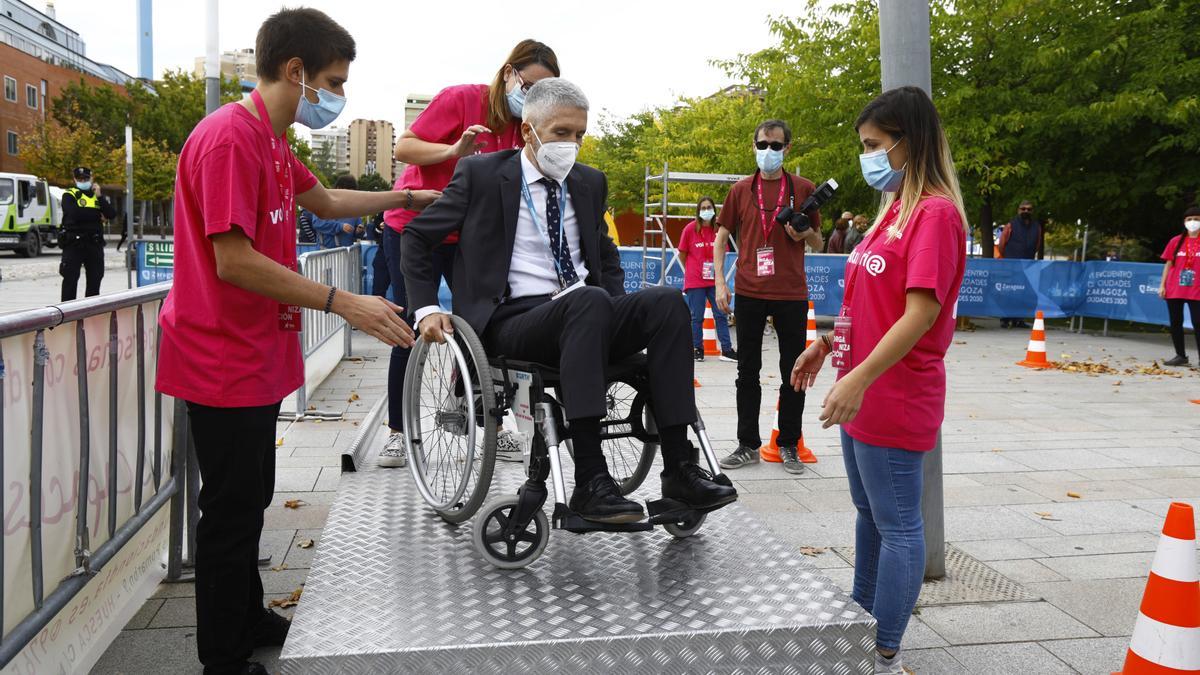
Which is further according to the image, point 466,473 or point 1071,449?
point 1071,449

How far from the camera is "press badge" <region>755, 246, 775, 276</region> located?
5609 mm

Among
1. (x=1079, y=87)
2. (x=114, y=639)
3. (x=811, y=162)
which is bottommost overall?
(x=114, y=639)

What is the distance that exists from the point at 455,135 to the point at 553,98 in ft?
3.65

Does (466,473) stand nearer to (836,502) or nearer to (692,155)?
(836,502)

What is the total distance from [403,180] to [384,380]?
202 inches

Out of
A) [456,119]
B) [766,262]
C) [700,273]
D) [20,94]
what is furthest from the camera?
[20,94]

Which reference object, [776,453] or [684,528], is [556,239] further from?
[776,453]

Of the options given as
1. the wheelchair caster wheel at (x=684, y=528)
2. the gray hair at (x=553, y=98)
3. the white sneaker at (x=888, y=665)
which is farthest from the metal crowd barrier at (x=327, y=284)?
the white sneaker at (x=888, y=665)

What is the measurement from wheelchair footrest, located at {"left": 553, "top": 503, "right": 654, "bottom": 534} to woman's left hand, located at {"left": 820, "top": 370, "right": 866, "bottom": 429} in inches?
25.9

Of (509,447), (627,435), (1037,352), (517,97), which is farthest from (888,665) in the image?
(1037,352)

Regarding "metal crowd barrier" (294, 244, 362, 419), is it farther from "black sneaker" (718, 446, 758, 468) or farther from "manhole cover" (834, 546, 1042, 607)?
"manhole cover" (834, 546, 1042, 607)

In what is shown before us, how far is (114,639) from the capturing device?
10.5ft

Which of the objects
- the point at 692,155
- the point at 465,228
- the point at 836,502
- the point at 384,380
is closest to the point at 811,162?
the point at 384,380

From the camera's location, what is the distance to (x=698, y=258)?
11.2 metres
